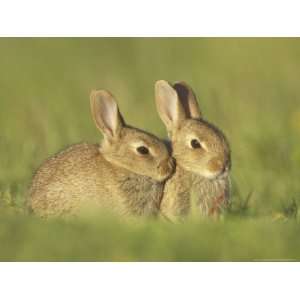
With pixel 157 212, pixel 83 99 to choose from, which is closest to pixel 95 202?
pixel 157 212

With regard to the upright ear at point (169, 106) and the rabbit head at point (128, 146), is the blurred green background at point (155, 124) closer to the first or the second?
the rabbit head at point (128, 146)

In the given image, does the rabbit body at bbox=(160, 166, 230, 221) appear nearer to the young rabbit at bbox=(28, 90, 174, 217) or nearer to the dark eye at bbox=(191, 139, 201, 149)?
the young rabbit at bbox=(28, 90, 174, 217)

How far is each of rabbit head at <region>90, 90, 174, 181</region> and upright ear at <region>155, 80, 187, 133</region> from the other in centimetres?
42

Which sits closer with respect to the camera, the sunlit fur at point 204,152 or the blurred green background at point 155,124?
the blurred green background at point 155,124

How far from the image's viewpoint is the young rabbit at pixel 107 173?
8.19 meters

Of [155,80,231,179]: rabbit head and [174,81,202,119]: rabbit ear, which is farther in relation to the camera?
[174,81,202,119]: rabbit ear

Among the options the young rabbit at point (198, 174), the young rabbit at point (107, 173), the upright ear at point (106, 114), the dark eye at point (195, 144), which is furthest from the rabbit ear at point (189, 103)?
the upright ear at point (106, 114)

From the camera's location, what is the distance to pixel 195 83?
12.2 meters

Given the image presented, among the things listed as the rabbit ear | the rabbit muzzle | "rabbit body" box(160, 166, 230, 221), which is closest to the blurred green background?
"rabbit body" box(160, 166, 230, 221)

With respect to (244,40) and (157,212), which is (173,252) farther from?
(244,40)

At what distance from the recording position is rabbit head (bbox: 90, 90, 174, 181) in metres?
8.42

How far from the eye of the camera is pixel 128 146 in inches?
334

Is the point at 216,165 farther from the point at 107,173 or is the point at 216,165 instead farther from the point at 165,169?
the point at 107,173

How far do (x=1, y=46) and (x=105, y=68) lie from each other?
208 centimetres
